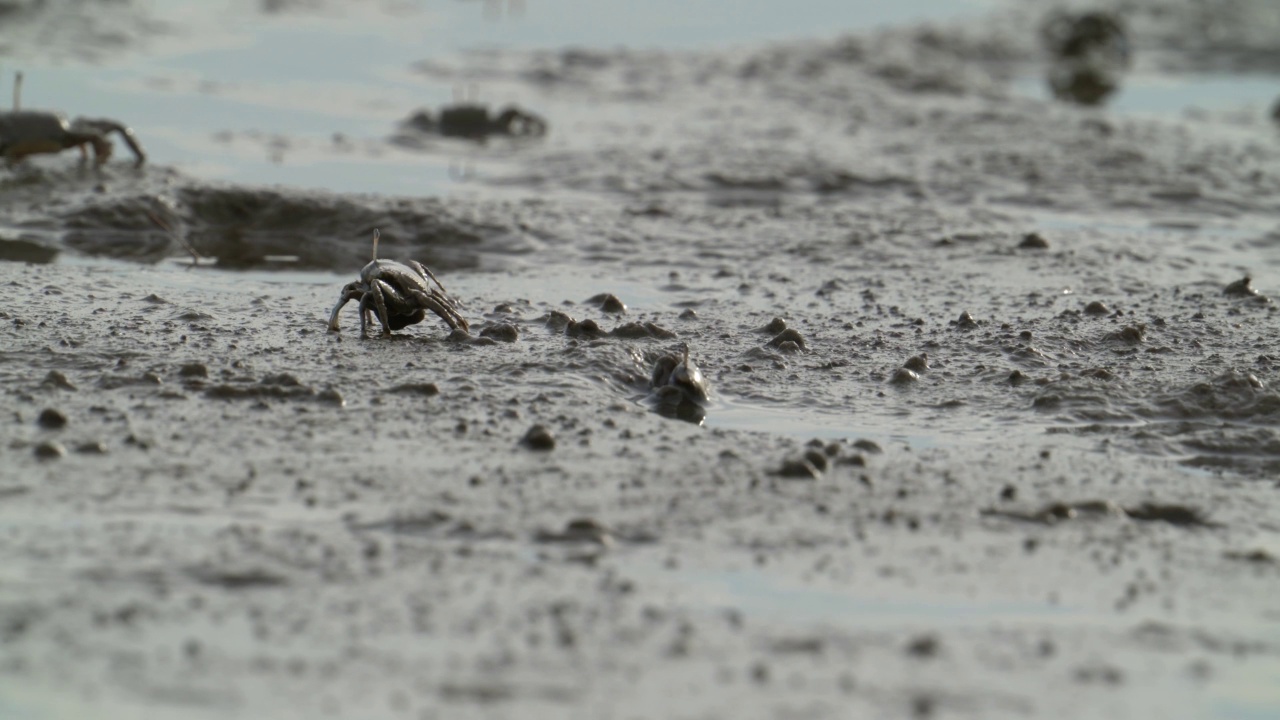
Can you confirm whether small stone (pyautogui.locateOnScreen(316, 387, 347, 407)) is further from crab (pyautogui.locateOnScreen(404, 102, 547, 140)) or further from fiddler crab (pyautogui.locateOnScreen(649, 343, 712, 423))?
crab (pyautogui.locateOnScreen(404, 102, 547, 140))

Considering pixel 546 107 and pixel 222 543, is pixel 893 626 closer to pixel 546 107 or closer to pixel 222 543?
pixel 222 543

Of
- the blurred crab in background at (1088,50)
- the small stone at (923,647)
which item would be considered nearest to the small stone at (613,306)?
the small stone at (923,647)

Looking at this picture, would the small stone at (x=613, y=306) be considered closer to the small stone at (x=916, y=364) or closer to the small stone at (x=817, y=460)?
the small stone at (x=916, y=364)

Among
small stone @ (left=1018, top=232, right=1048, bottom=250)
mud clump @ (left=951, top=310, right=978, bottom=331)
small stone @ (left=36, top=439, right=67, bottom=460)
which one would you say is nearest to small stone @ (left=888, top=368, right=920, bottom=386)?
mud clump @ (left=951, top=310, right=978, bottom=331)

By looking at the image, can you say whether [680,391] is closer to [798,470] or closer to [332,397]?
[798,470]

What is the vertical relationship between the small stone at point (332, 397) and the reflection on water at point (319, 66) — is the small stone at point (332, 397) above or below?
below

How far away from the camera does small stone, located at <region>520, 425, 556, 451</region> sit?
14.3 ft

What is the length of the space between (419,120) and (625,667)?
277 inches

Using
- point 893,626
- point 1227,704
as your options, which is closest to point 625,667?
point 893,626

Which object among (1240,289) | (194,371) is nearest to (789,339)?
(194,371)

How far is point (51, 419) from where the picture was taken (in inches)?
169

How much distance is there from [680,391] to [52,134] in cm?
421

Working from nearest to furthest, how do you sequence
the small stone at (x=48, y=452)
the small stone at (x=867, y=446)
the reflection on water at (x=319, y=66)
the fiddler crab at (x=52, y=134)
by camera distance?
the small stone at (x=48, y=452)
the small stone at (x=867, y=446)
the fiddler crab at (x=52, y=134)
the reflection on water at (x=319, y=66)

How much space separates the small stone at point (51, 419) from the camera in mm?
4293
